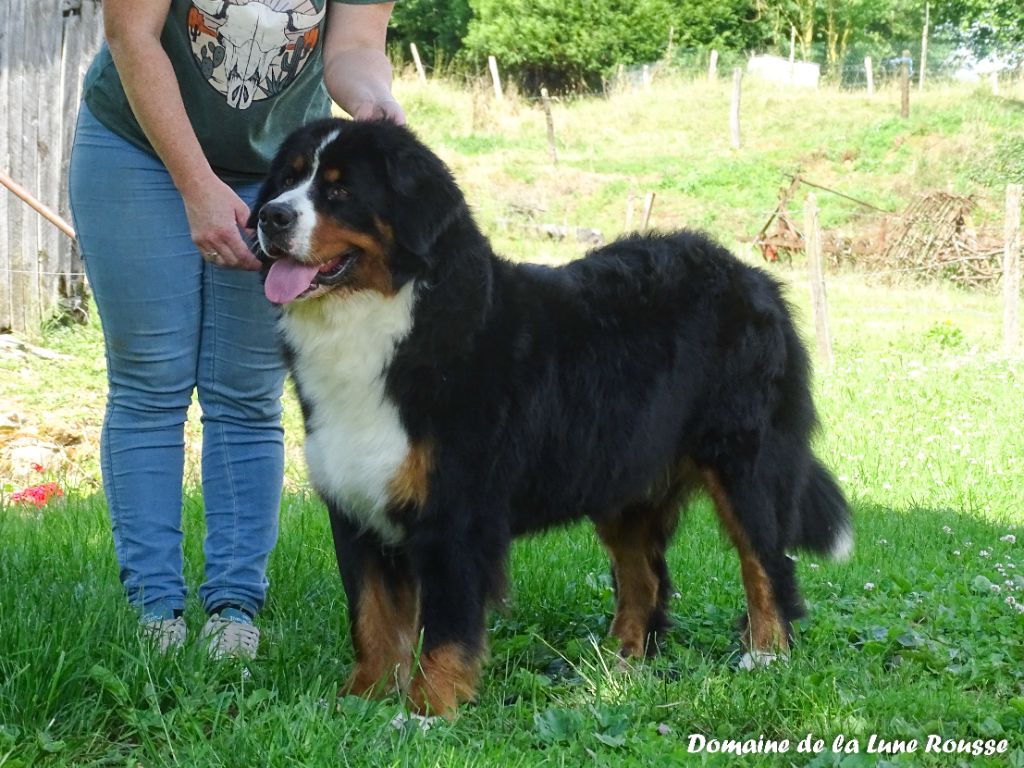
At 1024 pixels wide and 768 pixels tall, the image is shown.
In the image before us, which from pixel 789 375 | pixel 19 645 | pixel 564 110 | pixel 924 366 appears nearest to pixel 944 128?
pixel 564 110

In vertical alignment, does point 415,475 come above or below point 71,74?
below

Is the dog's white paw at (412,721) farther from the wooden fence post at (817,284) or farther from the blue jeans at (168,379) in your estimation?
the wooden fence post at (817,284)

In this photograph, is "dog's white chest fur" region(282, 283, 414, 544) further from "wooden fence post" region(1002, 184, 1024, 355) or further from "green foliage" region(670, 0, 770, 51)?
"green foliage" region(670, 0, 770, 51)

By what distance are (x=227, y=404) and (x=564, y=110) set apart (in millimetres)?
26358

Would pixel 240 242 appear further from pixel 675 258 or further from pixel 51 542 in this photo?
pixel 51 542

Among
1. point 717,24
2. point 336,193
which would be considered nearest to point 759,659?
point 336,193

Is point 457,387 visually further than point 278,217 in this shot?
Yes

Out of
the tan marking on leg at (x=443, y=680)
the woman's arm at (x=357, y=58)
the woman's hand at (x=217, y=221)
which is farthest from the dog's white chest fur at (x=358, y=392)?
the woman's arm at (x=357, y=58)

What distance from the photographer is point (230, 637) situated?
3.53 m

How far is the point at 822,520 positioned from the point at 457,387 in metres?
1.79

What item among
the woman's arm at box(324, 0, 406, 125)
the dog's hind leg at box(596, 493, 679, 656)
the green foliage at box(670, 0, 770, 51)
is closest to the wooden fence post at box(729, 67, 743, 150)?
the green foliage at box(670, 0, 770, 51)

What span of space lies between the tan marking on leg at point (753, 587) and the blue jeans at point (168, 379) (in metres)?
1.54

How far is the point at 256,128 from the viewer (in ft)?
11.9

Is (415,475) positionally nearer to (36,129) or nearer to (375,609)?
(375,609)
